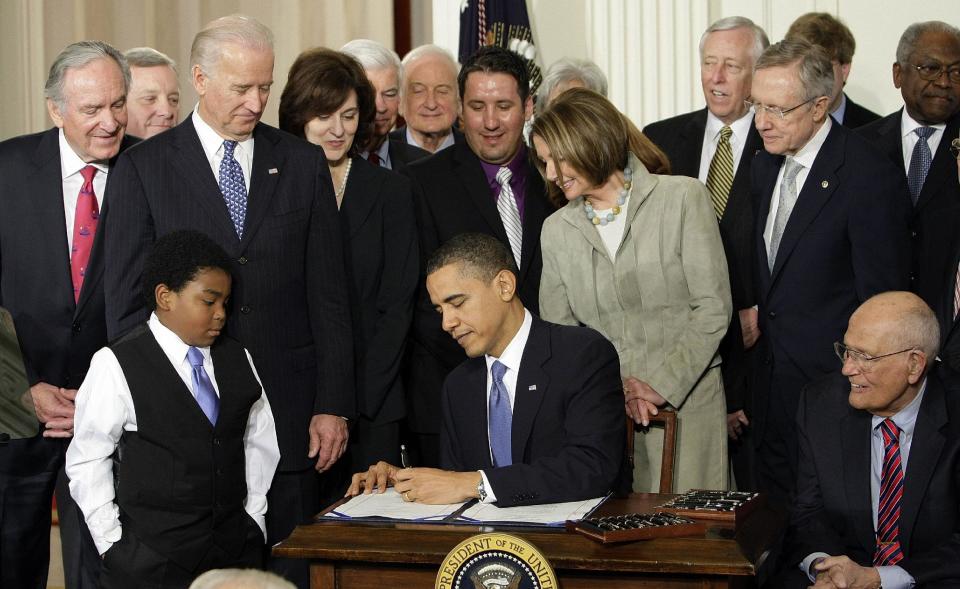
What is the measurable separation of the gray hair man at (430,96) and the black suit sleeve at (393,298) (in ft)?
4.65

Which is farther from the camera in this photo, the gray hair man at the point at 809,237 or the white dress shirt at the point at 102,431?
the gray hair man at the point at 809,237

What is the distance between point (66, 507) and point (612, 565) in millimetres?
2134

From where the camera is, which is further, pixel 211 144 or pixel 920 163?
pixel 920 163

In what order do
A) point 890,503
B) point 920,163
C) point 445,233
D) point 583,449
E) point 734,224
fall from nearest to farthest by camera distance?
1. point 583,449
2. point 890,503
3. point 445,233
4. point 734,224
5. point 920,163

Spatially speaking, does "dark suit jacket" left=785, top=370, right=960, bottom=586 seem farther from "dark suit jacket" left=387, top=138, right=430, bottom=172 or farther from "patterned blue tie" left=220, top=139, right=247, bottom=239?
"dark suit jacket" left=387, top=138, right=430, bottom=172

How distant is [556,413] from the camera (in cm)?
346

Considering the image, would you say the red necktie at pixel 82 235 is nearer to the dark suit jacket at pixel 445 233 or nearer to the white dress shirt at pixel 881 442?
the dark suit jacket at pixel 445 233

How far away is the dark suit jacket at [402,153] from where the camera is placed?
5250 millimetres

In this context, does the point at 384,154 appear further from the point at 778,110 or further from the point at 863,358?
the point at 863,358

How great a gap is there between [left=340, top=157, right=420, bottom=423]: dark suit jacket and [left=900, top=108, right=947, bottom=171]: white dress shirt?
6.80 ft

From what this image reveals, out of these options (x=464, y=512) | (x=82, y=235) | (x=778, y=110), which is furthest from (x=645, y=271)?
Result: (x=82, y=235)

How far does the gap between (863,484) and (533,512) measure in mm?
990

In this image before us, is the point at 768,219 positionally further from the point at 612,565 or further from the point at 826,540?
the point at 612,565

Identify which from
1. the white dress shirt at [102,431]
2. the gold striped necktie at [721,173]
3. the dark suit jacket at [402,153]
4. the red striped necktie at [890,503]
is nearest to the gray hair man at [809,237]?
the gold striped necktie at [721,173]
